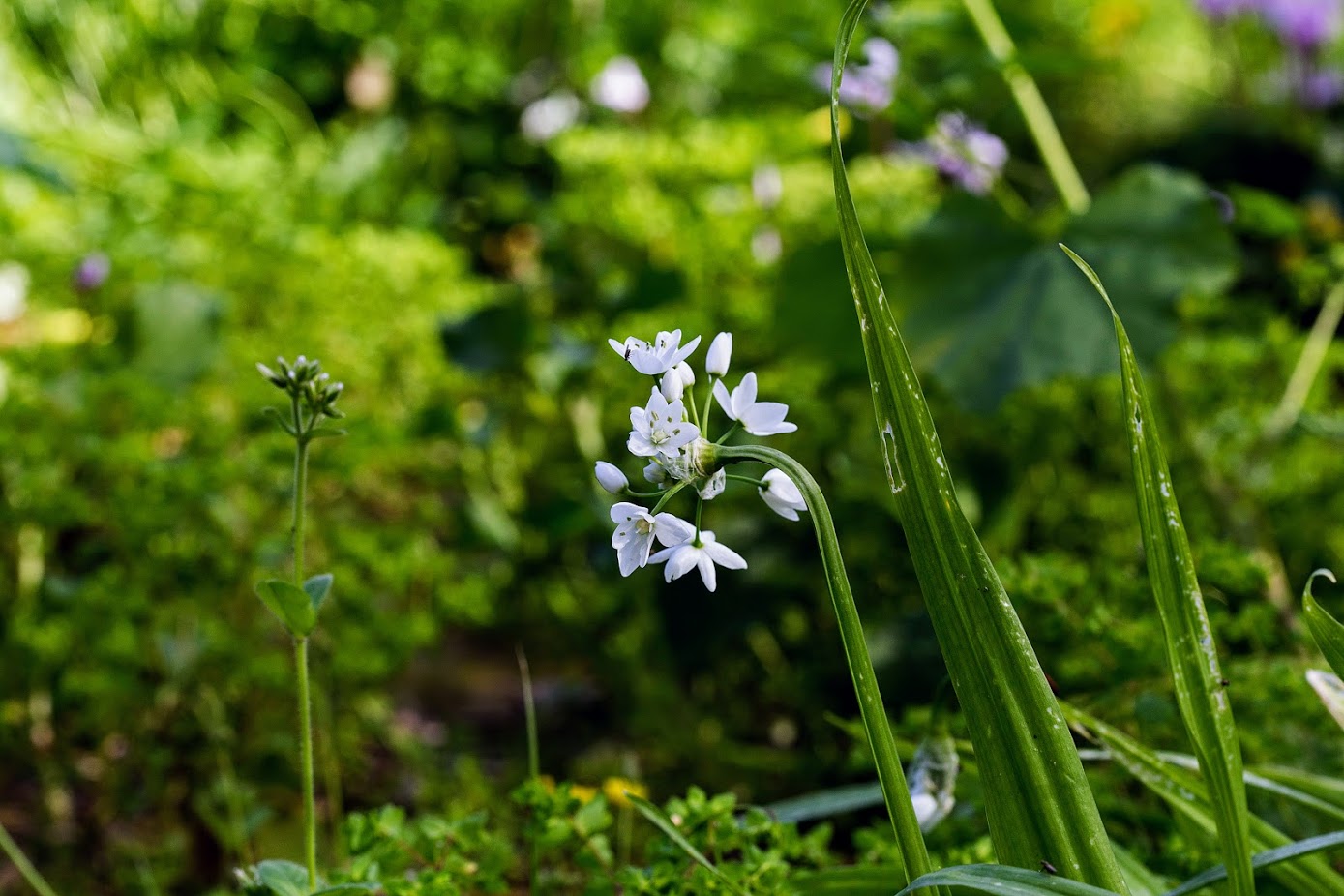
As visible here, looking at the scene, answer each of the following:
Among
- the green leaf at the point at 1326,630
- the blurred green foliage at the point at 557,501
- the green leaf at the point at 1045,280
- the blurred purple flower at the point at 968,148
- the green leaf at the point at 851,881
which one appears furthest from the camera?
the blurred purple flower at the point at 968,148

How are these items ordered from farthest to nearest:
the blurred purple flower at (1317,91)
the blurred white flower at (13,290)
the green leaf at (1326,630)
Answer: the blurred purple flower at (1317,91) → the blurred white flower at (13,290) → the green leaf at (1326,630)

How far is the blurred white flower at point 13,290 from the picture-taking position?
2099 mm

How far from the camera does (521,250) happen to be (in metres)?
2.68

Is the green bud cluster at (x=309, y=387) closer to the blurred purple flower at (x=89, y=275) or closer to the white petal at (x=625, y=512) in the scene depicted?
the white petal at (x=625, y=512)

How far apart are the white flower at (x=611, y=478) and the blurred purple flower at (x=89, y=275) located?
148 centimetres

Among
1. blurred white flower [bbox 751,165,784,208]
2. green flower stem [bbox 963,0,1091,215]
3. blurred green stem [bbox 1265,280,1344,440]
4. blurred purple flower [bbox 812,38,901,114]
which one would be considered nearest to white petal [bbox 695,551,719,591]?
blurred purple flower [bbox 812,38,901,114]

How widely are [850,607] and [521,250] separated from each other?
216cm

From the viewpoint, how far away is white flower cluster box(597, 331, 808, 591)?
0.60 metres

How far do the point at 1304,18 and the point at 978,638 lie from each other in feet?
11.8

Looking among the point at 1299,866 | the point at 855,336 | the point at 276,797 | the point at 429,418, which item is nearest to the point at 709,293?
the point at 855,336

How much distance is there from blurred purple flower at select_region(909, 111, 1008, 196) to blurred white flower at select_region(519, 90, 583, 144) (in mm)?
1589

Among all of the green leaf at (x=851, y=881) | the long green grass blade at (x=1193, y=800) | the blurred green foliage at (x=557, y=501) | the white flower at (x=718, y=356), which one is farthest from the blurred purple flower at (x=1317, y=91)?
the white flower at (x=718, y=356)

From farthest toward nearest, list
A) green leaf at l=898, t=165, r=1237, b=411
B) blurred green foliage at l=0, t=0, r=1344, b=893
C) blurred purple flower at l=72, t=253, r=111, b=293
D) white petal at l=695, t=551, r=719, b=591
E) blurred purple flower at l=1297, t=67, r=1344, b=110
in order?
blurred purple flower at l=1297, t=67, r=1344, b=110, blurred purple flower at l=72, t=253, r=111, b=293, green leaf at l=898, t=165, r=1237, b=411, blurred green foliage at l=0, t=0, r=1344, b=893, white petal at l=695, t=551, r=719, b=591

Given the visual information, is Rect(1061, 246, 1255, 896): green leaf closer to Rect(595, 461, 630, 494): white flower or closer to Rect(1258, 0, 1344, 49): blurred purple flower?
Rect(595, 461, 630, 494): white flower
